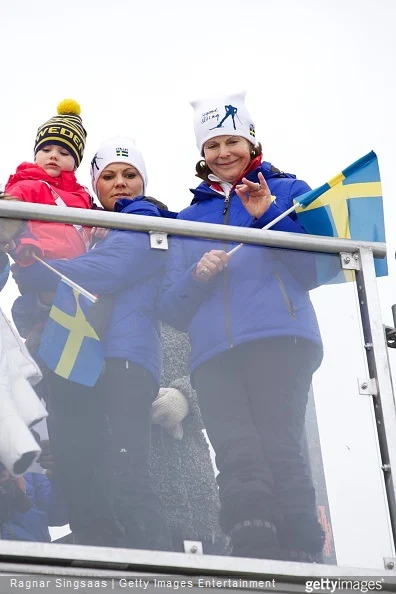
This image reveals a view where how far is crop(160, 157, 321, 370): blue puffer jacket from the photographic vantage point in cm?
532

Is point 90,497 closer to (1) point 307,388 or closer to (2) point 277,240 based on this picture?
(1) point 307,388

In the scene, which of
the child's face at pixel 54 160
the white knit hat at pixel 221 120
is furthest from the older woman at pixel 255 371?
the child's face at pixel 54 160

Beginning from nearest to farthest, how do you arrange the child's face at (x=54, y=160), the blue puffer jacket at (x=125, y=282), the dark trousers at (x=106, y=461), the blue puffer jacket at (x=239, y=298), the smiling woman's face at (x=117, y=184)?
1. the dark trousers at (x=106, y=461)
2. the blue puffer jacket at (x=125, y=282)
3. the blue puffer jacket at (x=239, y=298)
4. the smiling woman's face at (x=117, y=184)
5. the child's face at (x=54, y=160)

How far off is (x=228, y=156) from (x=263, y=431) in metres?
1.82

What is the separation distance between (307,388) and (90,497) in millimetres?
1047

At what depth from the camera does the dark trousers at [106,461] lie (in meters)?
4.86

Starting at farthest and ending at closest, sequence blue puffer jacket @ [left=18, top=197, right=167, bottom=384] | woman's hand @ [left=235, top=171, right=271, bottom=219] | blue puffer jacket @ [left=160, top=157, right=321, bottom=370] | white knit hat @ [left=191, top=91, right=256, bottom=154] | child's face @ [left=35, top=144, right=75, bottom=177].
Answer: child's face @ [left=35, top=144, right=75, bottom=177] < white knit hat @ [left=191, top=91, right=256, bottom=154] < woman's hand @ [left=235, top=171, right=271, bottom=219] < blue puffer jacket @ [left=160, top=157, right=321, bottom=370] < blue puffer jacket @ [left=18, top=197, right=167, bottom=384]

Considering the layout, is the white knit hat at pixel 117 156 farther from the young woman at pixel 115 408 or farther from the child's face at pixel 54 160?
the young woman at pixel 115 408

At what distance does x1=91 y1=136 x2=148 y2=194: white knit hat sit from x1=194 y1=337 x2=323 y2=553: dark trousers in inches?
81.9

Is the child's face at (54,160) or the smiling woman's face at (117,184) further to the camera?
the child's face at (54,160)

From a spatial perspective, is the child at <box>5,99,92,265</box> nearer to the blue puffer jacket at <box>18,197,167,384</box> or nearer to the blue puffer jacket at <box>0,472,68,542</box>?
the blue puffer jacket at <box>18,197,167,384</box>

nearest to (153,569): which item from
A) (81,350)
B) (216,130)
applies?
(81,350)

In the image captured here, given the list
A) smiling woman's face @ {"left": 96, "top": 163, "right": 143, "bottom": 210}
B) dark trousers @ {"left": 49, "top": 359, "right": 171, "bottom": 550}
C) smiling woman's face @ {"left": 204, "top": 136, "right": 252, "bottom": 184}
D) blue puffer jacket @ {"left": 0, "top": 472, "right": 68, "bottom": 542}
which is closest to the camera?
blue puffer jacket @ {"left": 0, "top": 472, "right": 68, "bottom": 542}

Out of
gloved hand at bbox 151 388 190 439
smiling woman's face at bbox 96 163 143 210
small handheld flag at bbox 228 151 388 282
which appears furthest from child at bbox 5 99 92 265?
small handheld flag at bbox 228 151 388 282
